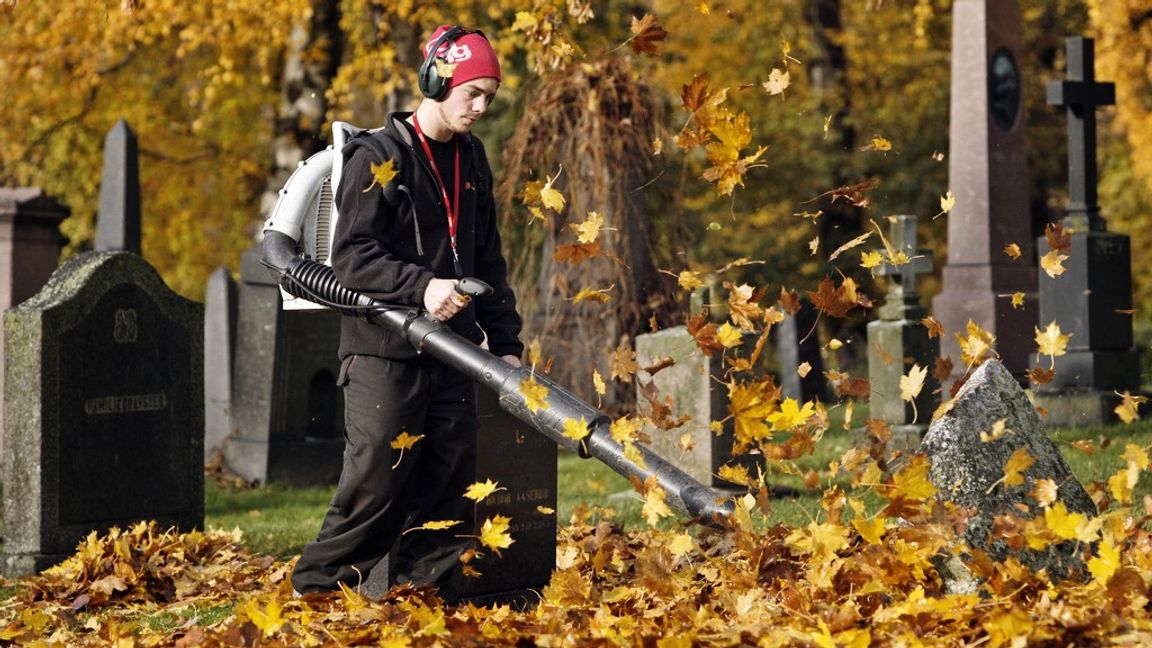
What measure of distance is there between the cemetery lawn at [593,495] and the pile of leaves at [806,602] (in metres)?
1.85

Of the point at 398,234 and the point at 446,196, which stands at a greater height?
the point at 446,196

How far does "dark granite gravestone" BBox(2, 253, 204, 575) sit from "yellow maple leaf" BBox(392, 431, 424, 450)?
8.94 feet

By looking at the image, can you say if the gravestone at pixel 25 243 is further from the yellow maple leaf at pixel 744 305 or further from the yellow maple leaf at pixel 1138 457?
the yellow maple leaf at pixel 1138 457

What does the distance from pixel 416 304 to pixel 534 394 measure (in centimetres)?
47

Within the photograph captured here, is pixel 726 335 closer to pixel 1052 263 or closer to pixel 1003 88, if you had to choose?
pixel 1052 263

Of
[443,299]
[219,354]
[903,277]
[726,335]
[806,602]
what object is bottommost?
[806,602]

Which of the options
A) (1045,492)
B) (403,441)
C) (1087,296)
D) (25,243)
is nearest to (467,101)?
(403,441)

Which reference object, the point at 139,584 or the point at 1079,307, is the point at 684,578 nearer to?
the point at 139,584

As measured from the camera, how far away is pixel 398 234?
4.93 m

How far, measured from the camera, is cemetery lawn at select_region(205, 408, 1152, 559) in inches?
306

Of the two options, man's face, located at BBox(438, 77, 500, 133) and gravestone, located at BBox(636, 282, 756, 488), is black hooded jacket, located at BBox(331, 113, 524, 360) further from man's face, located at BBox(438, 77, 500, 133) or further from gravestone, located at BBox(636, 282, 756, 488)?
gravestone, located at BBox(636, 282, 756, 488)

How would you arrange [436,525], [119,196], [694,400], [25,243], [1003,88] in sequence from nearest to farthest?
[436,525] → [694,400] → [25,243] → [119,196] → [1003,88]

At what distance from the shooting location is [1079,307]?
38.3 ft

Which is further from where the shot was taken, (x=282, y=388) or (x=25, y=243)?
(x=25, y=243)
